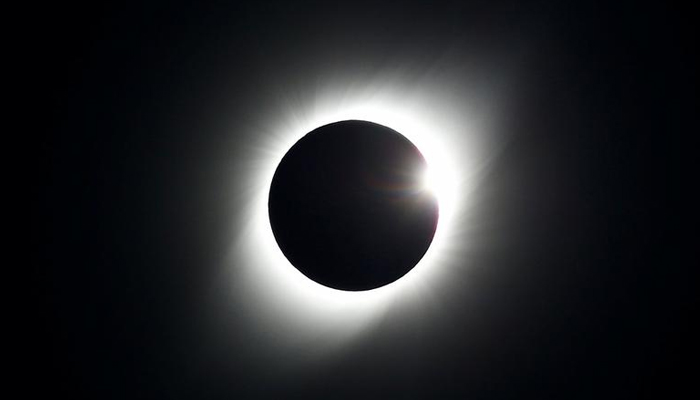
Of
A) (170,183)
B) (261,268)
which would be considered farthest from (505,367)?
(170,183)

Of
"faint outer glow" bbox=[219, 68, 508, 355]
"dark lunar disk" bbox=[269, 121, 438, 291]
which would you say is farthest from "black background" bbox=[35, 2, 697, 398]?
"dark lunar disk" bbox=[269, 121, 438, 291]

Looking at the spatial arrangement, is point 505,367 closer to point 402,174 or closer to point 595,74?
point 402,174

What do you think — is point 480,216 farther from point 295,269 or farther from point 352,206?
point 295,269

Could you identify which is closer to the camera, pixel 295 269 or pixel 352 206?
pixel 352 206

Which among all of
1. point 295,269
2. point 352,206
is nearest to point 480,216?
point 352,206

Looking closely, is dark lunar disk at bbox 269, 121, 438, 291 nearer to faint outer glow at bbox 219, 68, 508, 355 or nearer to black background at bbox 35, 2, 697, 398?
faint outer glow at bbox 219, 68, 508, 355

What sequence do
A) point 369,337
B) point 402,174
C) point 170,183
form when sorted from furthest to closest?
point 369,337 → point 170,183 → point 402,174
